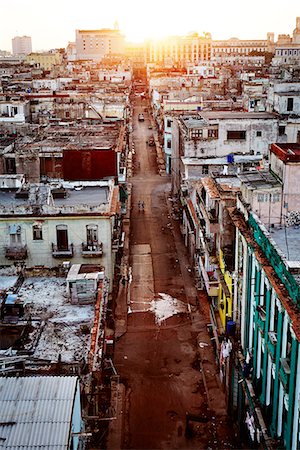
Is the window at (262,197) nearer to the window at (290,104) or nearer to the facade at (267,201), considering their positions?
the facade at (267,201)

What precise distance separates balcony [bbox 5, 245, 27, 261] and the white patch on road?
8728 millimetres

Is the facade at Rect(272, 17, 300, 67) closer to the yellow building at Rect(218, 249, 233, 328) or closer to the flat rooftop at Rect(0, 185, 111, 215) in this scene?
the flat rooftop at Rect(0, 185, 111, 215)

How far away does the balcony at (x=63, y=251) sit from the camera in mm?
30859

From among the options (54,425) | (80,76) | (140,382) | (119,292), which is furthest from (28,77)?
(54,425)

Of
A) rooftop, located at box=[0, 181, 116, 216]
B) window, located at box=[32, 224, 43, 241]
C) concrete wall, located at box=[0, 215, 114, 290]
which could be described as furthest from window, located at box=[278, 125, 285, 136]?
window, located at box=[32, 224, 43, 241]

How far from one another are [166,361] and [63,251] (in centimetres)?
770

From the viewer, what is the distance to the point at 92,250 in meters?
31.3

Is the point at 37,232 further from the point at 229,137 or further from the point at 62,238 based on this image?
the point at 229,137

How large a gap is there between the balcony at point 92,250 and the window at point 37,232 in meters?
2.22

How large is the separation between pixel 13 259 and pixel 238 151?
2329 centimetres

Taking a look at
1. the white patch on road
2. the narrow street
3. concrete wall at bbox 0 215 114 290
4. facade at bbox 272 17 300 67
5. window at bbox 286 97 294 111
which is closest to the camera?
the narrow street

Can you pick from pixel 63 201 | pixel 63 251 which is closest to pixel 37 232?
pixel 63 251

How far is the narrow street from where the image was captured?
80.8ft

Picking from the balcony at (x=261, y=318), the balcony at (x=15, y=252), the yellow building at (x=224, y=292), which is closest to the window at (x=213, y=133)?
the yellow building at (x=224, y=292)
